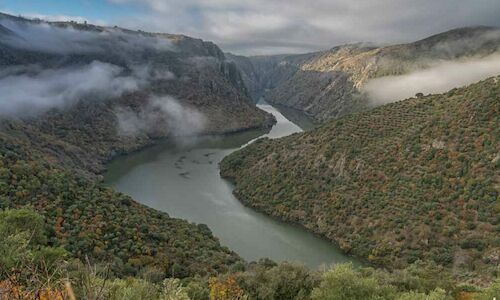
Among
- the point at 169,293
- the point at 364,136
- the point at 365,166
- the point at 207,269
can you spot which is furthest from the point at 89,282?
the point at 364,136

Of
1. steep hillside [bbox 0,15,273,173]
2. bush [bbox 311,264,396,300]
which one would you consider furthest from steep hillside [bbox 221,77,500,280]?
steep hillside [bbox 0,15,273,173]

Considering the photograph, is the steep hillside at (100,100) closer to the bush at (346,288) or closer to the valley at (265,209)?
the valley at (265,209)

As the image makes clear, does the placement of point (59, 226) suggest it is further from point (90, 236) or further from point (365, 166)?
point (365, 166)

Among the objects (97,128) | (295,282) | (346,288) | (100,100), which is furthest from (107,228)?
(100,100)

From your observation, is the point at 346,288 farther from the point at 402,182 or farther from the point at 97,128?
the point at 97,128

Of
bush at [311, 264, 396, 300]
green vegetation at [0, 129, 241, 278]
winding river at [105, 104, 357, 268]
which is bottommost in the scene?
winding river at [105, 104, 357, 268]

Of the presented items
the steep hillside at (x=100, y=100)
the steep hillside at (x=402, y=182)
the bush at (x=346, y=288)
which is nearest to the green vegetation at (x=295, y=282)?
the bush at (x=346, y=288)

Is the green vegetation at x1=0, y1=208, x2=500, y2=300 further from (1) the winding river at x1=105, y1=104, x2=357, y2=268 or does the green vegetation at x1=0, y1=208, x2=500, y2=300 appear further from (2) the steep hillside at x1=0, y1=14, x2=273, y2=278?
(1) the winding river at x1=105, y1=104, x2=357, y2=268

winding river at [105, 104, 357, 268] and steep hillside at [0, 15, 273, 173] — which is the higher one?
steep hillside at [0, 15, 273, 173]
